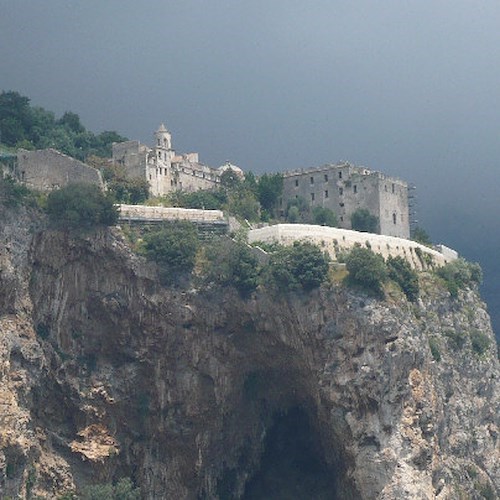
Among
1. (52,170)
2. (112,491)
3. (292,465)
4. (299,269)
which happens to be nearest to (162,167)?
(52,170)

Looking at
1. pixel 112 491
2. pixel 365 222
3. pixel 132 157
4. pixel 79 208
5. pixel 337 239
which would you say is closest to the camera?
pixel 112 491

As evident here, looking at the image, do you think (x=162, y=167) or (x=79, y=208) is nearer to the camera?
(x=79, y=208)

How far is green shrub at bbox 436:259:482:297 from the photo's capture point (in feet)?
251

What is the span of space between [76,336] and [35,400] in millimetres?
4799

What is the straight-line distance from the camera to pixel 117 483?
64625 millimetres

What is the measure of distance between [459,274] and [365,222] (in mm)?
7382

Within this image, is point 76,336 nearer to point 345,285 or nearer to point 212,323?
point 212,323

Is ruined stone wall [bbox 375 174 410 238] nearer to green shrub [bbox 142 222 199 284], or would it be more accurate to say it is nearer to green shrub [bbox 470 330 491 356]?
green shrub [bbox 470 330 491 356]

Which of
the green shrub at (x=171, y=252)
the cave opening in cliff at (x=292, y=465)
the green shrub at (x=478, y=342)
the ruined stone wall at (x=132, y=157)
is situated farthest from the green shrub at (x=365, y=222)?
the green shrub at (x=171, y=252)

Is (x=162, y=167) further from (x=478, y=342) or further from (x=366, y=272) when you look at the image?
(x=478, y=342)

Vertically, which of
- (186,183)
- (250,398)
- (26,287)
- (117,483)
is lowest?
(117,483)

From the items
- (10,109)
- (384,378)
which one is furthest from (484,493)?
(10,109)

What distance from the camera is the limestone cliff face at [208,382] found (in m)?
63.9

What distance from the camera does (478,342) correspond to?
250ft
